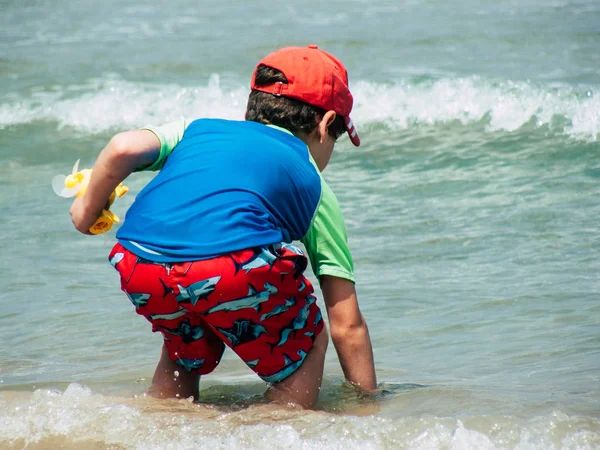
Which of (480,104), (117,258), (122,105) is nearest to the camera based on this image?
(117,258)

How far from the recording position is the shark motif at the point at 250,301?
2400 mm

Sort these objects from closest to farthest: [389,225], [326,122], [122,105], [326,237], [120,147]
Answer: [120,147] < [326,237] < [326,122] < [389,225] < [122,105]

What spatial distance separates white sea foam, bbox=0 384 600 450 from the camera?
238 cm

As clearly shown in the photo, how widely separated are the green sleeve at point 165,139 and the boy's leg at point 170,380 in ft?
2.19

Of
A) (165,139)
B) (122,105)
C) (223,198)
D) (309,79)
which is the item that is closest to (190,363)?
(223,198)

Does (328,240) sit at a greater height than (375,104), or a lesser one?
greater

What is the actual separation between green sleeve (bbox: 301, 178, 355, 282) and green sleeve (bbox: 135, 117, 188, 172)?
463mm

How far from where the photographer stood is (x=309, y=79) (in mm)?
2648

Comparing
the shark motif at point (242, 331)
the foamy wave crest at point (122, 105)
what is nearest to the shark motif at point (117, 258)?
the shark motif at point (242, 331)

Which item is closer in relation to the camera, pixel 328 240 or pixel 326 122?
pixel 328 240

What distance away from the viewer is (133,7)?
53.6ft

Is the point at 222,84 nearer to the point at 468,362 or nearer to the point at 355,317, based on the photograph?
the point at 468,362

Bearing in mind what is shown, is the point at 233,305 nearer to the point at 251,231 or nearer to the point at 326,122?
the point at 251,231

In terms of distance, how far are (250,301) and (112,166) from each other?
55 cm
